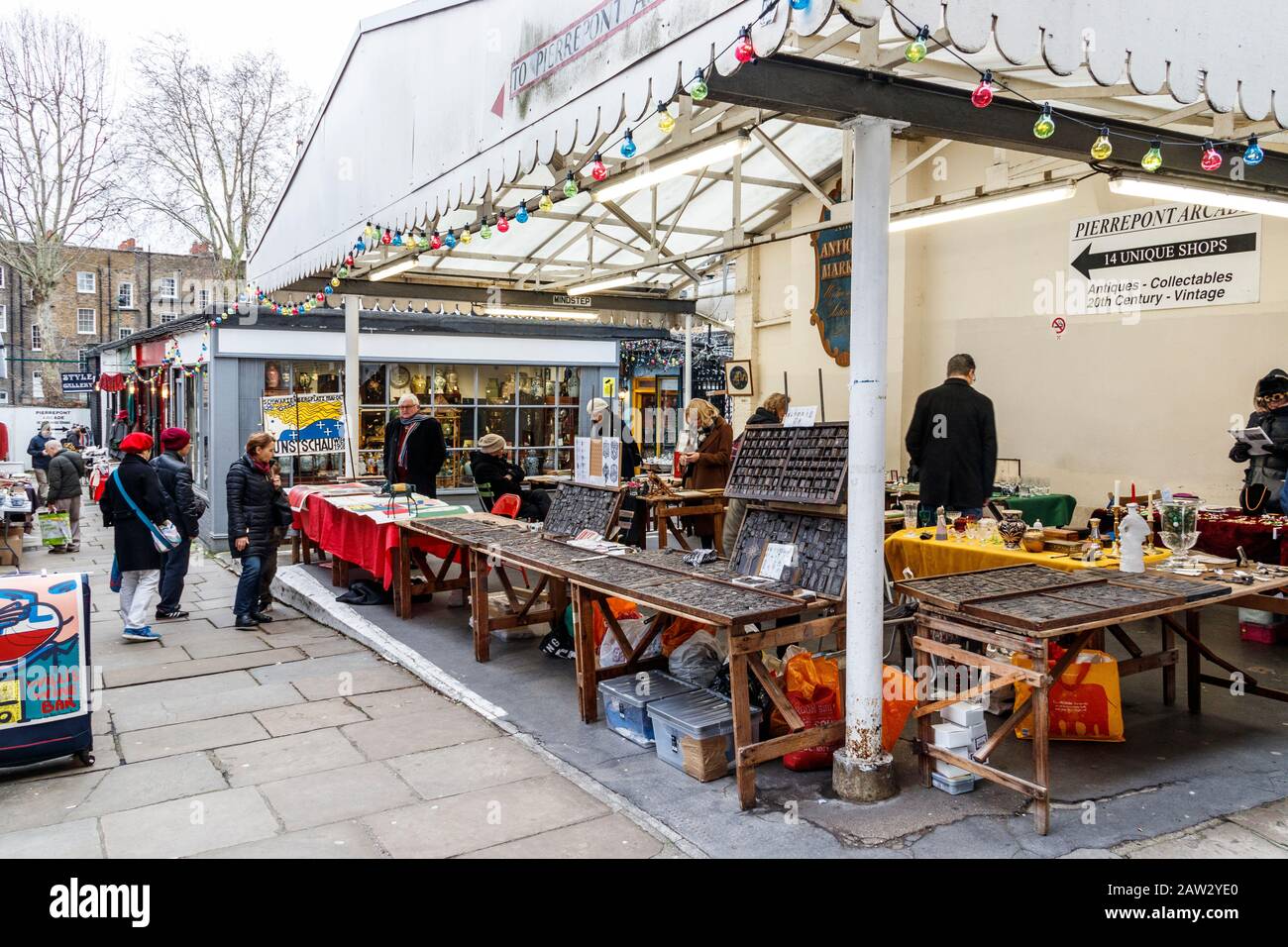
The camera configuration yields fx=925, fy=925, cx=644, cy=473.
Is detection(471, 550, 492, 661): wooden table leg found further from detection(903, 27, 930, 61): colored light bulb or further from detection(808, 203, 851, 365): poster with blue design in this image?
detection(808, 203, 851, 365): poster with blue design

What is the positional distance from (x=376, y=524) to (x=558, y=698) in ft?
9.85

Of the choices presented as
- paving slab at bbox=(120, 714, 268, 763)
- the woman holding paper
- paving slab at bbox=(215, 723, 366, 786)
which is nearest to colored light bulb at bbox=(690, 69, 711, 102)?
paving slab at bbox=(215, 723, 366, 786)

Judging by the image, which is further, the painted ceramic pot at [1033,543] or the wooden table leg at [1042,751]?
the painted ceramic pot at [1033,543]

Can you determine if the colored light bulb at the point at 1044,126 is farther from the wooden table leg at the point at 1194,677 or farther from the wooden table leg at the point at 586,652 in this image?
the wooden table leg at the point at 586,652

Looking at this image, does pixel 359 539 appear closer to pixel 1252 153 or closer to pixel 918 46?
pixel 918 46

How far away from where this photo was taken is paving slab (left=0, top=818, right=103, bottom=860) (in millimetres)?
3740

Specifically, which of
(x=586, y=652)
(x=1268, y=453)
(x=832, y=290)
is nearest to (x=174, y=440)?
(x=586, y=652)

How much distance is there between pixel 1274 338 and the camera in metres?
7.34

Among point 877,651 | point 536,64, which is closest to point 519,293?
point 536,64

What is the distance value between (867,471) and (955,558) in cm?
203

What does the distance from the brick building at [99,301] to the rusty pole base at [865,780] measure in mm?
42836

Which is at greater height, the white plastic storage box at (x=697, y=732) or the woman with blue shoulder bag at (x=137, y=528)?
the woman with blue shoulder bag at (x=137, y=528)

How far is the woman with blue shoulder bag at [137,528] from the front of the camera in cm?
732

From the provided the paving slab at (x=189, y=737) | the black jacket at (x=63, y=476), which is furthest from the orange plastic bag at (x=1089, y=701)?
the black jacket at (x=63, y=476)
